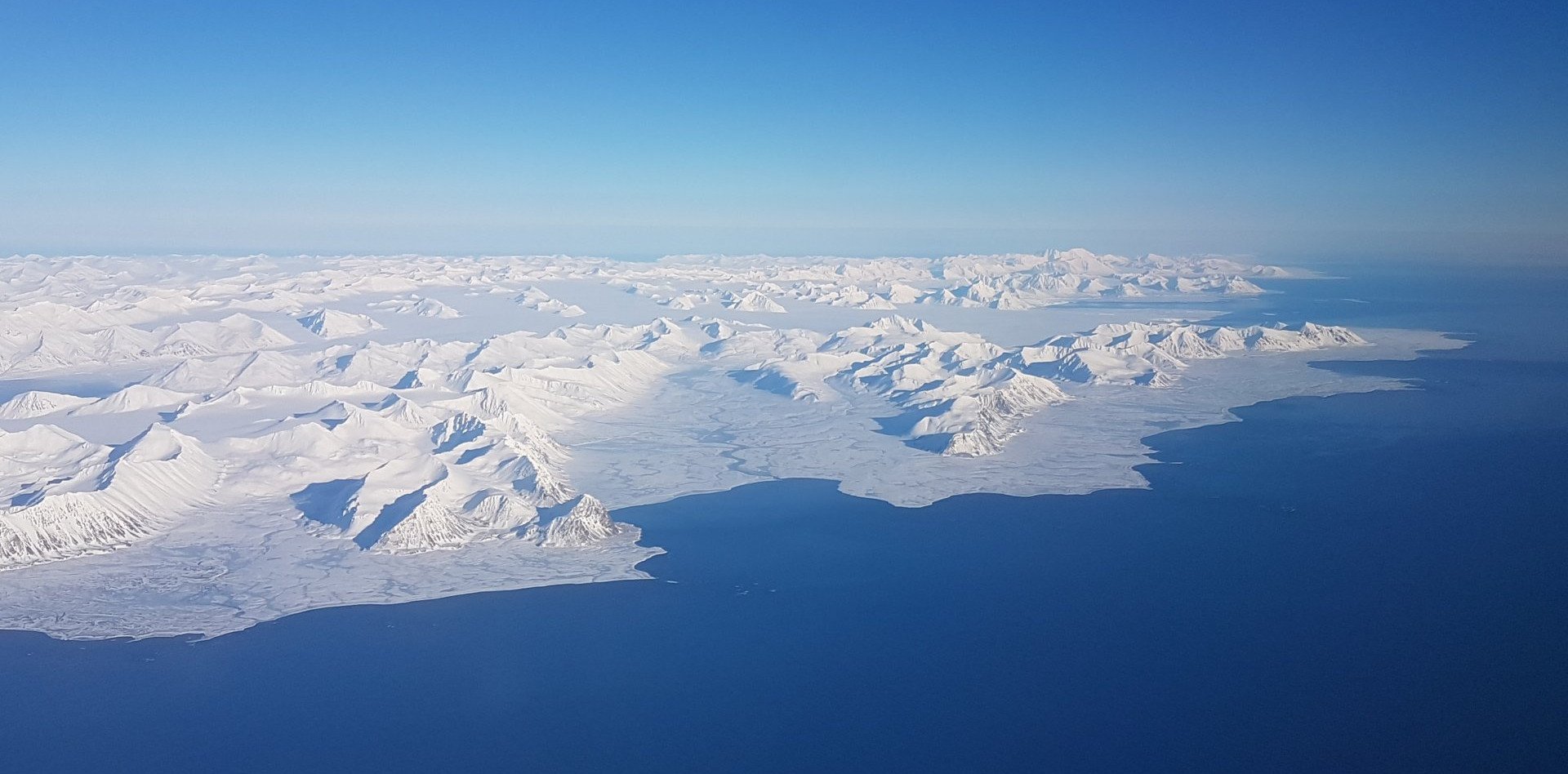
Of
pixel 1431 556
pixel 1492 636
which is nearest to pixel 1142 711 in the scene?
pixel 1492 636

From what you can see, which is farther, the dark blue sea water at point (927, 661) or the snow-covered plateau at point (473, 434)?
the snow-covered plateau at point (473, 434)

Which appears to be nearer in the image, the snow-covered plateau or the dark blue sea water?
the dark blue sea water

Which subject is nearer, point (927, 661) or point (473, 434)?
point (927, 661)

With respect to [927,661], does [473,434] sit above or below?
above

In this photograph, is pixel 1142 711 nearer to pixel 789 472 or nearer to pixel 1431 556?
pixel 1431 556
